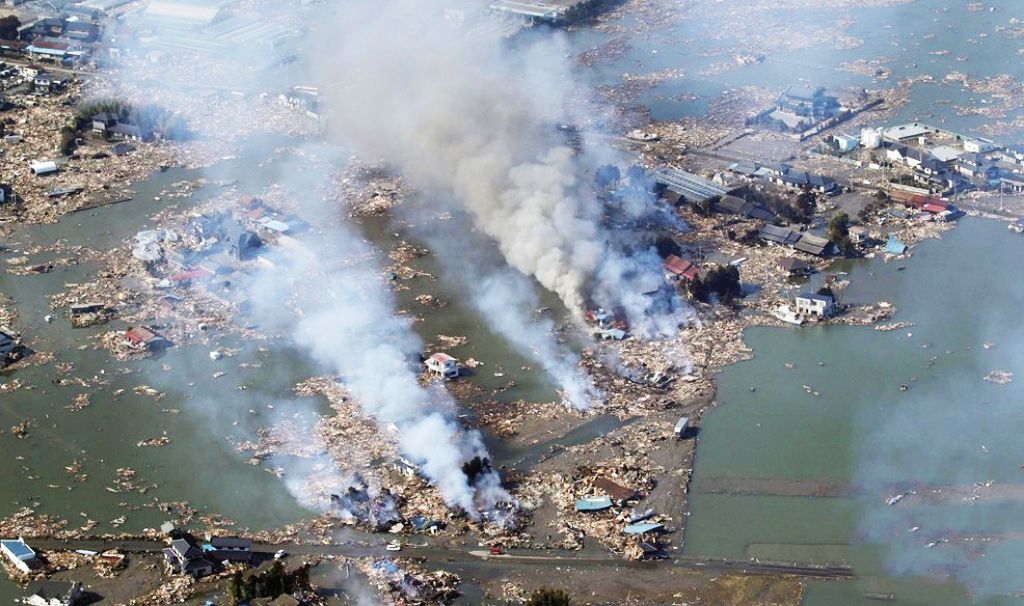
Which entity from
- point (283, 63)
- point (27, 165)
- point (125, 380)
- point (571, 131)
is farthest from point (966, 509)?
point (283, 63)

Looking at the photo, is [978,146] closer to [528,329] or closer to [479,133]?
[479,133]

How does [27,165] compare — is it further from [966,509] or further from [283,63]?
[966,509]

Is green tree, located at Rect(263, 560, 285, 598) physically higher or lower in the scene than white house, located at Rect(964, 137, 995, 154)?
higher

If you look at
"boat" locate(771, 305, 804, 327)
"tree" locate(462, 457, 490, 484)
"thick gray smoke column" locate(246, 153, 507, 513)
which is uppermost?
"tree" locate(462, 457, 490, 484)

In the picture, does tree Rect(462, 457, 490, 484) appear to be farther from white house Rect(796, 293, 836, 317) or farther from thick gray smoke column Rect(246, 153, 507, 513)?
white house Rect(796, 293, 836, 317)

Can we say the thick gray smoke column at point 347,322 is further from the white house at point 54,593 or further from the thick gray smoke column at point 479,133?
the white house at point 54,593

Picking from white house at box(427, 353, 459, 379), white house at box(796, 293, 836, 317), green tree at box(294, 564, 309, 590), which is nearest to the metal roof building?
white house at box(796, 293, 836, 317)
